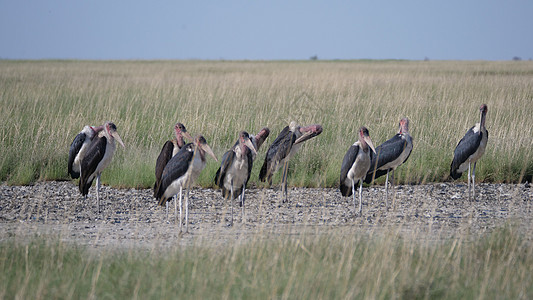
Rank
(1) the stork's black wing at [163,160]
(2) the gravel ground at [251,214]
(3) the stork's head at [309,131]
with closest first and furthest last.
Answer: (2) the gravel ground at [251,214] → (1) the stork's black wing at [163,160] → (3) the stork's head at [309,131]

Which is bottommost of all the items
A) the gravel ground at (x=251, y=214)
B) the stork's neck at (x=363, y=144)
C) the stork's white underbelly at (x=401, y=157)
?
the gravel ground at (x=251, y=214)

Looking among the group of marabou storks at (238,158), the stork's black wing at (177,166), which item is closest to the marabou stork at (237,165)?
the group of marabou storks at (238,158)

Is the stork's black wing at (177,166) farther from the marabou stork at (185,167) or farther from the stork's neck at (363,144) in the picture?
the stork's neck at (363,144)

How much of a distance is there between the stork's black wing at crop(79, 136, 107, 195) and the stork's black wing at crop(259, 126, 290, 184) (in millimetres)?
2523

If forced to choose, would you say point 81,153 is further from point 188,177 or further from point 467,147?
point 467,147

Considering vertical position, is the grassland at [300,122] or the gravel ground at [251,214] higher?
the grassland at [300,122]

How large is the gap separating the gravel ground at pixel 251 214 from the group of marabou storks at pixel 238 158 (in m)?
0.29

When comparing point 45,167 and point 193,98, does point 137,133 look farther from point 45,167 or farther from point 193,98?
point 193,98

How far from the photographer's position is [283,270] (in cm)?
514

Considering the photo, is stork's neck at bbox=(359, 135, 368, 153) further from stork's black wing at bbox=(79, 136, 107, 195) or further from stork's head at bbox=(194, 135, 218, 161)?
stork's black wing at bbox=(79, 136, 107, 195)

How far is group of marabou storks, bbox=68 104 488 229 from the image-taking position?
7.55 m

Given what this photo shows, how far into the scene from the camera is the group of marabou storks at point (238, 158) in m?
7.55

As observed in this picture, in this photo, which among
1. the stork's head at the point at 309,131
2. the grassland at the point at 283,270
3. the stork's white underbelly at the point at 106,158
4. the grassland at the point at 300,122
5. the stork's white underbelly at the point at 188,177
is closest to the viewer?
the grassland at the point at 283,270

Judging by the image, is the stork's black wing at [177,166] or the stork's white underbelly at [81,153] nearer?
the stork's black wing at [177,166]
